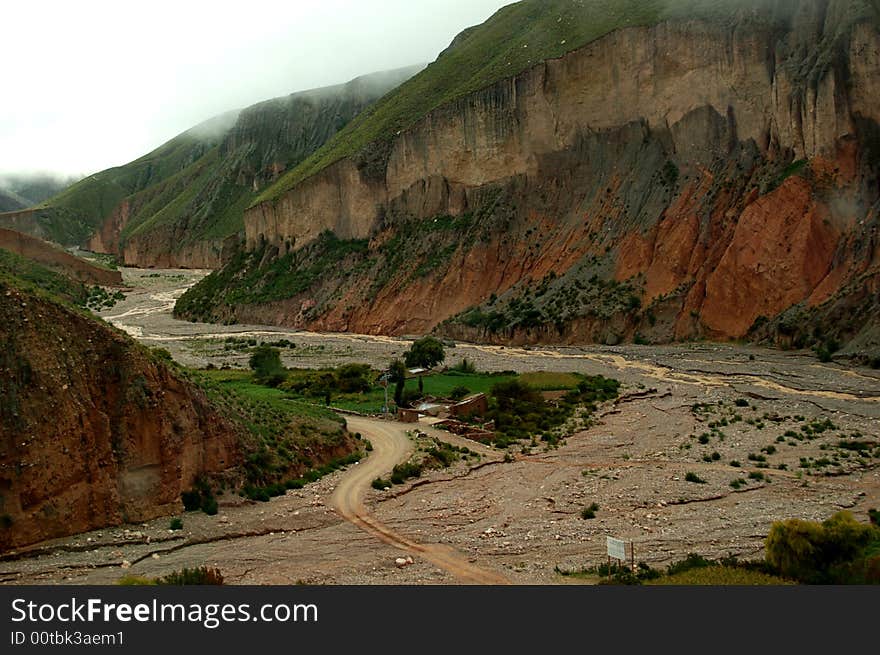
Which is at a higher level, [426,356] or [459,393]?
[426,356]

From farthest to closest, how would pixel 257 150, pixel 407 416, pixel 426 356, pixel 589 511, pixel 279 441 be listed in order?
1. pixel 257 150
2. pixel 426 356
3. pixel 407 416
4. pixel 279 441
5. pixel 589 511

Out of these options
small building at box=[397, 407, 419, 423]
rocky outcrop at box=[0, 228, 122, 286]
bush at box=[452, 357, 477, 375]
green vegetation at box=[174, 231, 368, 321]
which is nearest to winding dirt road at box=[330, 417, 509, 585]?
small building at box=[397, 407, 419, 423]

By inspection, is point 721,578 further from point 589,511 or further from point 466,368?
point 466,368

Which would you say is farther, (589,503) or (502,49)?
(502,49)

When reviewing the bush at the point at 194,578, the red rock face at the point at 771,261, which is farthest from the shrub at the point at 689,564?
the red rock face at the point at 771,261

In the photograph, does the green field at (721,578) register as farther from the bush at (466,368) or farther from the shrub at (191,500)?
the bush at (466,368)

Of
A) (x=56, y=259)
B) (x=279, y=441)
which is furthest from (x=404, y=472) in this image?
(x=56, y=259)
